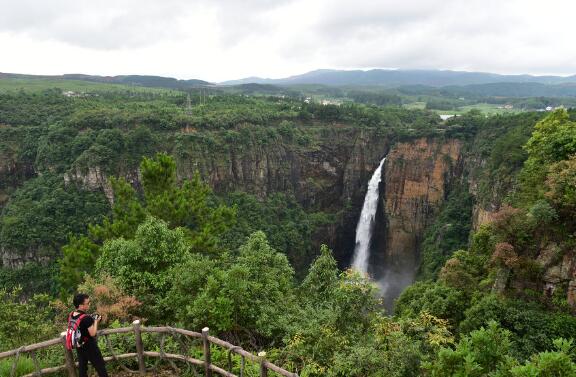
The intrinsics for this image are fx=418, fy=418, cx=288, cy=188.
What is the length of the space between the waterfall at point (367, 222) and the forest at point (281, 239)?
2.36m

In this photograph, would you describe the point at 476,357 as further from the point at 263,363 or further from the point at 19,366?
the point at 19,366

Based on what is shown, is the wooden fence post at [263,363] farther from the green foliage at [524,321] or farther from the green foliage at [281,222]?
the green foliage at [281,222]

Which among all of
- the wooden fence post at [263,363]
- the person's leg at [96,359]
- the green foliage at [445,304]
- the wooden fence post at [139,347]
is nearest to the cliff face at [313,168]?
the green foliage at [445,304]

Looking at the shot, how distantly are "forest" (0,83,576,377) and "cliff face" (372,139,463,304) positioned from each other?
4.86 feet

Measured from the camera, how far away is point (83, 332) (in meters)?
6.79

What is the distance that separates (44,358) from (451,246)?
38038 mm

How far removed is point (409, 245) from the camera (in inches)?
2053

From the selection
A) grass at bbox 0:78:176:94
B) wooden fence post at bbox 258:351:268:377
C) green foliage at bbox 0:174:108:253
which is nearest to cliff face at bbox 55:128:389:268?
green foliage at bbox 0:174:108:253

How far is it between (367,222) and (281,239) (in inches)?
532

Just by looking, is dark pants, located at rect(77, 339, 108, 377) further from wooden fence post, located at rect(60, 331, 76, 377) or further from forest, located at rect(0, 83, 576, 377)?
forest, located at rect(0, 83, 576, 377)

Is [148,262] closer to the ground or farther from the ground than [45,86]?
closer to the ground

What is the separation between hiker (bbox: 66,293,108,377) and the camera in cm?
670

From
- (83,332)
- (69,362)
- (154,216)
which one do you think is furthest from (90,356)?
(154,216)

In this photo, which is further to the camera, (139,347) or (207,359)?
(139,347)
